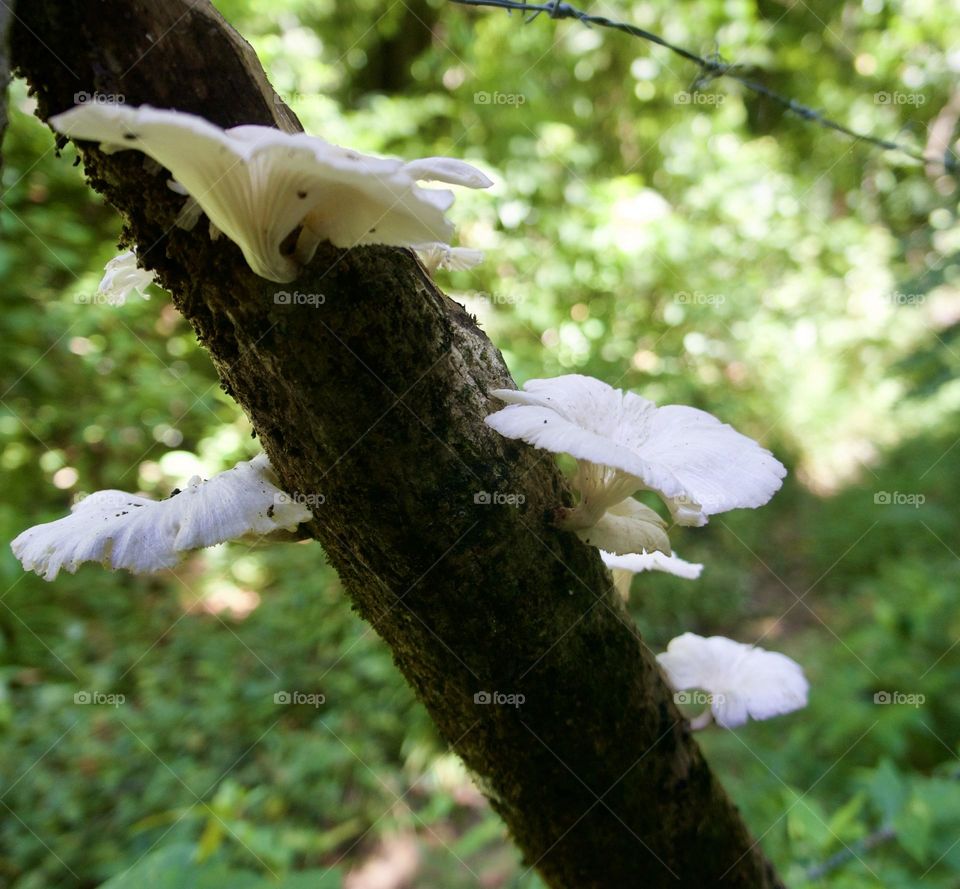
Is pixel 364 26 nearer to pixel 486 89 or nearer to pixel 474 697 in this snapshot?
pixel 486 89

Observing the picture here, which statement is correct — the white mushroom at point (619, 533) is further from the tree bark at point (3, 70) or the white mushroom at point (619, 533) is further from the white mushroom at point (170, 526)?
the tree bark at point (3, 70)

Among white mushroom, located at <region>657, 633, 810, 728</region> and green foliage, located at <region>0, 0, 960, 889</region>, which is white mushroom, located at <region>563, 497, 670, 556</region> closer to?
white mushroom, located at <region>657, 633, 810, 728</region>

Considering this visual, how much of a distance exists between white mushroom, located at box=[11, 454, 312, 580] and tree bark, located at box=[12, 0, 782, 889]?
0.06 m

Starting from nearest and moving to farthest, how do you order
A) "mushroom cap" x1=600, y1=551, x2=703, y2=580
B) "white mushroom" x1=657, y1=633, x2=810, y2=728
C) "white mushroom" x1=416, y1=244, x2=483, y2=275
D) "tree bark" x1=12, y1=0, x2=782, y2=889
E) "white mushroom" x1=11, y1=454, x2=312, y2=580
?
"tree bark" x1=12, y1=0, x2=782, y2=889 → "white mushroom" x1=11, y1=454, x2=312, y2=580 → "white mushroom" x1=416, y1=244, x2=483, y2=275 → "mushroom cap" x1=600, y1=551, x2=703, y2=580 → "white mushroom" x1=657, y1=633, x2=810, y2=728

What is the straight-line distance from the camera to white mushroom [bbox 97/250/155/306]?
1.13 m

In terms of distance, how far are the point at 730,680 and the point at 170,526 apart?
4.49 feet

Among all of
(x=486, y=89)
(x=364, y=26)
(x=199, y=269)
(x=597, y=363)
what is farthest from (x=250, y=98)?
(x=364, y=26)

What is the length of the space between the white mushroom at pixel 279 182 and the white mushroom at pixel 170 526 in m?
0.37

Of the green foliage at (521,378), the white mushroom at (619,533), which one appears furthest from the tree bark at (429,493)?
the green foliage at (521,378)

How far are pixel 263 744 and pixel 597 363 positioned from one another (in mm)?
3081

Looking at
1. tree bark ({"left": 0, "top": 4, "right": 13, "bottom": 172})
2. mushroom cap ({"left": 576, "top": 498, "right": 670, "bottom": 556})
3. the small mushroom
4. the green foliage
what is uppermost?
tree bark ({"left": 0, "top": 4, "right": 13, "bottom": 172})

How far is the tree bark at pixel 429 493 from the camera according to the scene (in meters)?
0.83

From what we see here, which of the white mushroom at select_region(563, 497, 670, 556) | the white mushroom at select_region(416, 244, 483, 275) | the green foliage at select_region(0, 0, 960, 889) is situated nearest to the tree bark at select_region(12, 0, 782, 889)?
the white mushroom at select_region(563, 497, 670, 556)

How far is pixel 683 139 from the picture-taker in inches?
237
